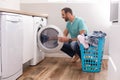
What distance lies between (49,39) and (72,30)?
1.53 feet

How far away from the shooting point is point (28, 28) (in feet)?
9.37

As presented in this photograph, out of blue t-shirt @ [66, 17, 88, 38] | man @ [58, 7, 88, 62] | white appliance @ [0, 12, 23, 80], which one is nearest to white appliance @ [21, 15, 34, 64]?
white appliance @ [0, 12, 23, 80]

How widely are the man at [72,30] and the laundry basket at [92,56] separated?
1.22 ft

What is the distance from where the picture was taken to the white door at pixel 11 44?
1990 millimetres

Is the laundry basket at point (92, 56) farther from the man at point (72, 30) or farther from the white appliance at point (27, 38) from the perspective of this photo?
the white appliance at point (27, 38)

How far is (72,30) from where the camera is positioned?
11.1 ft

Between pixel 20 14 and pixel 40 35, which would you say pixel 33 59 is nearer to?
pixel 40 35

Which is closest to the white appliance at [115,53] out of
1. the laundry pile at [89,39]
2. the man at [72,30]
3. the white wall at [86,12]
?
the laundry pile at [89,39]

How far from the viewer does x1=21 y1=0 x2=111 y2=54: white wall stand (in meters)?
3.79

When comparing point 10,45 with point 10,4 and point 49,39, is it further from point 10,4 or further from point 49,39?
point 10,4

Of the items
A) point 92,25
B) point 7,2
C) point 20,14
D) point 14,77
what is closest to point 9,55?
point 14,77

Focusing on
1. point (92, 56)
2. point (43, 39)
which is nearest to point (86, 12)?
point (43, 39)

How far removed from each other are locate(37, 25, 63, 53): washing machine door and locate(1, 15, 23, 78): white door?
0.90 metres

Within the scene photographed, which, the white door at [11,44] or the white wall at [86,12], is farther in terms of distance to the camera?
the white wall at [86,12]
